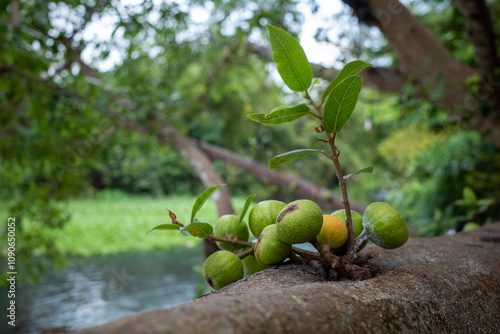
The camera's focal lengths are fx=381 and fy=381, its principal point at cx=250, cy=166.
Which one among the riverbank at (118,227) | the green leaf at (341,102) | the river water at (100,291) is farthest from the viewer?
the riverbank at (118,227)

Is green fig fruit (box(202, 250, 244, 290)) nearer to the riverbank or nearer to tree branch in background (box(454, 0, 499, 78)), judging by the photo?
tree branch in background (box(454, 0, 499, 78))

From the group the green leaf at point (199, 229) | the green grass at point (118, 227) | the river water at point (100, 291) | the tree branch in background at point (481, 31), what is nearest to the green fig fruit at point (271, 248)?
the green leaf at point (199, 229)

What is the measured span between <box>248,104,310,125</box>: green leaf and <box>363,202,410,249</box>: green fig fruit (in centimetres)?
23

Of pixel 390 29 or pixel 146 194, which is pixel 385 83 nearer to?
pixel 390 29

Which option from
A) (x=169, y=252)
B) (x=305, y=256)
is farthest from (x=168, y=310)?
(x=169, y=252)

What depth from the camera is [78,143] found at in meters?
2.91

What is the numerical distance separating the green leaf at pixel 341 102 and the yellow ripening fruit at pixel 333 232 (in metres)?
0.18

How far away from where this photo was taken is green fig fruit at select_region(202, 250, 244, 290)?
0.69 metres

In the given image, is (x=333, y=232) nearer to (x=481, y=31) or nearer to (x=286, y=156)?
(x=286, y=156)

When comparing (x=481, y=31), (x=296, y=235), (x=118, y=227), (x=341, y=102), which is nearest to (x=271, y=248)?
(x=296, y=235)

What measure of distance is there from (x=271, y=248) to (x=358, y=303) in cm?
20

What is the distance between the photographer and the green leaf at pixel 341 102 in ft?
2.12

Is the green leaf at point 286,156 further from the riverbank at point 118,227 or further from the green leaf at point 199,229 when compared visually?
the riverbank at point 118,227

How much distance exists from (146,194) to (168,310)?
1402 cm
